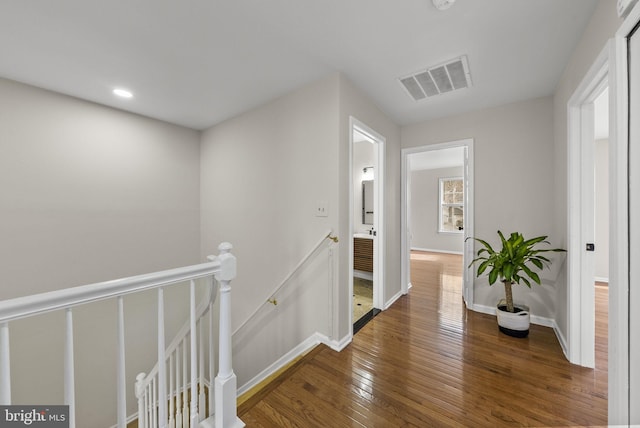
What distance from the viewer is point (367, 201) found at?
474cm

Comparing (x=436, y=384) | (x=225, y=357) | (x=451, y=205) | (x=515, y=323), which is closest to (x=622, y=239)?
(x=436, y=384)

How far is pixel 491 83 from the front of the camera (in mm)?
2342

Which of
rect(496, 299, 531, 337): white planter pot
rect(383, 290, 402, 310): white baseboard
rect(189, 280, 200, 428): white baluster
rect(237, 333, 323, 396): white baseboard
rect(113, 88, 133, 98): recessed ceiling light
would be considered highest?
rect(113, 88, 133, 98): recessed ceiling light

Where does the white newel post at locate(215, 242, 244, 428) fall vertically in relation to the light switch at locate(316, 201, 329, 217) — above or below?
below

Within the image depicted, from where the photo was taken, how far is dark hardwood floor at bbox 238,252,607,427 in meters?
1.44

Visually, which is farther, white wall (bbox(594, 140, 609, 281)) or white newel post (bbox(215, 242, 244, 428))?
white wall (bbox(594, 140, 609, 281))

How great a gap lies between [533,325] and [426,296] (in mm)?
1153

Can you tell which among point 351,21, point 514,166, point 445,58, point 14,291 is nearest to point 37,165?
point 14,291

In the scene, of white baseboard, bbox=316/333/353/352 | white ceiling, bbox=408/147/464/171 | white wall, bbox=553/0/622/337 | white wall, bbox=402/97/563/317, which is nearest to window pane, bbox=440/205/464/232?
white ceiling, bbox=408/147/464/171

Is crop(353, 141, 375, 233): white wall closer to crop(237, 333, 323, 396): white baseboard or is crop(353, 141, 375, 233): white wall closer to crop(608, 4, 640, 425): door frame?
crop(237, 333, 323, 396): white baseboard

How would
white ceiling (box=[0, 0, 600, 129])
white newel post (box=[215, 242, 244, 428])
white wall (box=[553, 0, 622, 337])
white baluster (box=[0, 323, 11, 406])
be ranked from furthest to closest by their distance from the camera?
white ceiling (box=[0, 0, 600, 129]), white wall (box=[553, 0, 622, 337]), white newel post (box=[215, 242, 244, 428]), white baluster (box=[0, 323, 11, 406])

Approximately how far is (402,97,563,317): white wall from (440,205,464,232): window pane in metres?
4.27

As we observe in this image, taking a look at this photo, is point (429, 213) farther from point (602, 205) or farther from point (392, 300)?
point (392, 300)

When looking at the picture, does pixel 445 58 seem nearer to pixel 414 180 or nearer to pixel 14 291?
pixel 14 291
